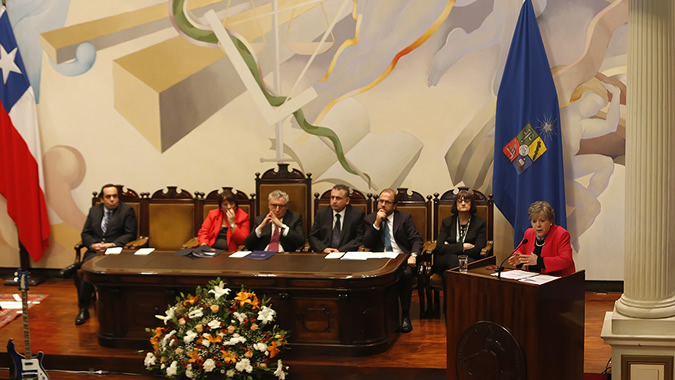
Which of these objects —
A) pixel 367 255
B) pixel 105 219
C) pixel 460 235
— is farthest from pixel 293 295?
pixel 105 219

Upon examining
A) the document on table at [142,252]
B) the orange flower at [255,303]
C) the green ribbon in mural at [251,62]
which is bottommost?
the orange flower at [255,303]

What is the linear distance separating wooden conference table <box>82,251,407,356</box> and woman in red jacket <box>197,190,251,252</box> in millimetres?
950

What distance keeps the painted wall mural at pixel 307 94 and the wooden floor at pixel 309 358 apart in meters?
1.61

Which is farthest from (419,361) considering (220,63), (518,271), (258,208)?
(220,63)

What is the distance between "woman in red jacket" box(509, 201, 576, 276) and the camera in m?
4.77

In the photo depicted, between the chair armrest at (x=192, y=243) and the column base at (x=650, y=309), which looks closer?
the column base at (x=650, y=309)

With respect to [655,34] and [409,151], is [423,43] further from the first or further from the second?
[655,34]

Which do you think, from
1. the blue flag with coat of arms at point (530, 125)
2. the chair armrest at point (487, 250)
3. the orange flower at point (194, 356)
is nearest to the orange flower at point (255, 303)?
the orange flower at point (194, 356)

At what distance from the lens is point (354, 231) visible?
21.4 ft

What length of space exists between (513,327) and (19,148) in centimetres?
584

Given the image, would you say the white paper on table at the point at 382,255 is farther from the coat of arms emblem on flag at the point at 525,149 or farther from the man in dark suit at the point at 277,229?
the coat of arms emblem on flag at the point at 525,149

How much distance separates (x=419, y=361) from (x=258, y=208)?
2492 mm

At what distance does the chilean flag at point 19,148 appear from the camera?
762 centimetres

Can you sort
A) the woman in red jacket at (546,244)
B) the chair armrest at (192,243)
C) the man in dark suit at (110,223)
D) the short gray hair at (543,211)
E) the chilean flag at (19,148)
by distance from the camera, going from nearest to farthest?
the woman in red jacket at (546,244) → the short gray hair at (543,211) → the chair armrest at (192,243) → the man in dark suit at (110,223) → the chilean flag at (19,148)
